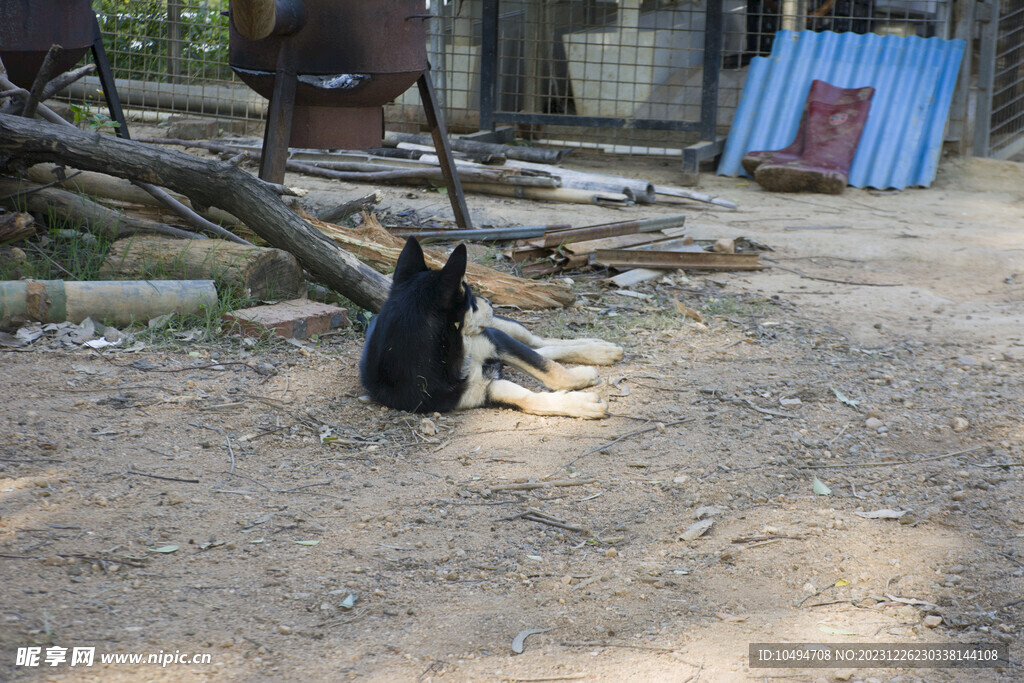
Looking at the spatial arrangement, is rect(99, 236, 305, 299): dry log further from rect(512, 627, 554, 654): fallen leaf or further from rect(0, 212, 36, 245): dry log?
rect(512, 627, 554, 654): fallen leaf

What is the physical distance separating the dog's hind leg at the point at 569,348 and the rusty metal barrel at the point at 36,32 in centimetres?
361

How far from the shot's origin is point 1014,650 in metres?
2.19

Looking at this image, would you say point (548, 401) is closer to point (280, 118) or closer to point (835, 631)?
point (835, 631)

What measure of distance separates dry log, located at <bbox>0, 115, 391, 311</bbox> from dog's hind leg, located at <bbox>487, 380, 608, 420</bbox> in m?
1.24

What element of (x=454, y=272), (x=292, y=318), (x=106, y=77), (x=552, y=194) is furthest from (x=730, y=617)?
(x=106, y=77)

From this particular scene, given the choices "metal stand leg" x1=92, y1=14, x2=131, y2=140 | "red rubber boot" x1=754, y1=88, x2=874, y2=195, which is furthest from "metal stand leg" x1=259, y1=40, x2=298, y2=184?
"red rubber boot" x1=754, y1=88, x2=874, y2=195

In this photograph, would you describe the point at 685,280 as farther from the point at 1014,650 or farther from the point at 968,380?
the point at 1014,650

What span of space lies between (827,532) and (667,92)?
30.6ft

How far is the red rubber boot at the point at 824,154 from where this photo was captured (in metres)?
9.27

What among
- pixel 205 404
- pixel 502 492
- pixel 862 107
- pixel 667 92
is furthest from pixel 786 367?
pixel 667 92

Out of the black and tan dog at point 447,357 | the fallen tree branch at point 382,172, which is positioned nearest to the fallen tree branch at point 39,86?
the black and tan dog at point 447,357

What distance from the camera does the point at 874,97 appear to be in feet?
33.1

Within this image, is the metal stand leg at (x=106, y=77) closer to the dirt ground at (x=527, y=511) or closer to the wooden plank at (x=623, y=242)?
the dirt ground at (x=527, y=511)

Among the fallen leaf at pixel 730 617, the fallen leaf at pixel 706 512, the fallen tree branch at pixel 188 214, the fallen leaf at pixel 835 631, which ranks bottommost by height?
the fallen leaf at pixel 730 617
